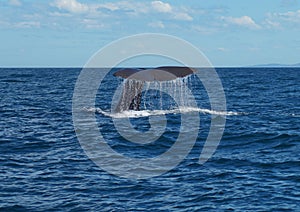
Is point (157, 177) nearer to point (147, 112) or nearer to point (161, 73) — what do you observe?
point (161, 73)

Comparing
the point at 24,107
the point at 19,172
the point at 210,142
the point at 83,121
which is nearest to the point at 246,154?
the point at 210,142

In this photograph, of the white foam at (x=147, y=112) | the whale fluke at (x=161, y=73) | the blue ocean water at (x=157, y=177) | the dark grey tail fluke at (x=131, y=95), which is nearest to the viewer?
the blue ocean water at (x=157, y=177)

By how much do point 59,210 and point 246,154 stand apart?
6591mm

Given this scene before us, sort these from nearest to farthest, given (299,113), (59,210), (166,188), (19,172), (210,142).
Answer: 1. (59,210)
2. (166,188)
3. (19,172)
4. (210,142)
5. (299,113)

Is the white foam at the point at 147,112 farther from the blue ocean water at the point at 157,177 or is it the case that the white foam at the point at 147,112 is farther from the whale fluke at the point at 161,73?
the whale fluke at the point at 161,73

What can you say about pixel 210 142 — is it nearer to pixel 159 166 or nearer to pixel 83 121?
pixel 159 166

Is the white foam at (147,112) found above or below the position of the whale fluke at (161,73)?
below

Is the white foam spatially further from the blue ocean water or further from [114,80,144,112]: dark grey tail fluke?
the blue ocean water

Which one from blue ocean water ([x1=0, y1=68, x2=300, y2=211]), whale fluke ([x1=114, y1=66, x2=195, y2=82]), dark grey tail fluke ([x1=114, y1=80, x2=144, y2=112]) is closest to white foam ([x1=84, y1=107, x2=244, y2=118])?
dark grey tail fluke ([x1=114, y1=80, x2=144, y2=112])

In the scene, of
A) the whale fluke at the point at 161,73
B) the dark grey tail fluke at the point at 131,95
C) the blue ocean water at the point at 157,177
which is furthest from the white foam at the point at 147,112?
the whale fluke at the point at 161,73

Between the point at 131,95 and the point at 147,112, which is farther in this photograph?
the point at 147,112

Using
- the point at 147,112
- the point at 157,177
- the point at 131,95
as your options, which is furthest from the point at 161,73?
the point at 147,112

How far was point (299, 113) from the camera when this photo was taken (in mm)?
25109

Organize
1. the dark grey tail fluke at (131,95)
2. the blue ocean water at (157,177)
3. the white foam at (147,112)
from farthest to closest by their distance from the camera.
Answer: the white foam at (147,112)
the dark grey tail fluke at (131,95)
the blue ocean water at (157,177)
